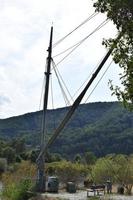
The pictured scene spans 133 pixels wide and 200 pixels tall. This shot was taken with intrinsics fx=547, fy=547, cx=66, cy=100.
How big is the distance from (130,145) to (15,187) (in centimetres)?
11800

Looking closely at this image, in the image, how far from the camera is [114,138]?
500 feet

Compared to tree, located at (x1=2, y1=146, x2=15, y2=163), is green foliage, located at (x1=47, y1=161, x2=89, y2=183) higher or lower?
lower

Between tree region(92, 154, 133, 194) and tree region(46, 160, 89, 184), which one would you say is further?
tree region(46, 160, 89, 184)

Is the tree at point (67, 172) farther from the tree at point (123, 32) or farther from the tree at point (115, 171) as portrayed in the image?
the tree at point (123, 32)

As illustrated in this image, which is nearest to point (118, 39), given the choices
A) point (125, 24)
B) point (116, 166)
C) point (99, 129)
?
point (125, 24)

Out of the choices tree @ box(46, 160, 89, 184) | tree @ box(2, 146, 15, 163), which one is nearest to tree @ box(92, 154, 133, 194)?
tree @ box(46, 160, 89, 184)

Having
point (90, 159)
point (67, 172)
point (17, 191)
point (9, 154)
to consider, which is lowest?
point (17, 191)

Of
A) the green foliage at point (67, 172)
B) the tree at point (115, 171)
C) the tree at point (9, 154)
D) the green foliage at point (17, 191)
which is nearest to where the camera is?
the green foliage at point (17, 191)

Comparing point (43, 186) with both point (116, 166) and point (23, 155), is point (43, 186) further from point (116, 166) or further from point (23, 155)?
point (23, 155)

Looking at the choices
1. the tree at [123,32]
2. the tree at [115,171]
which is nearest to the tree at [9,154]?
the tree at [115,171]

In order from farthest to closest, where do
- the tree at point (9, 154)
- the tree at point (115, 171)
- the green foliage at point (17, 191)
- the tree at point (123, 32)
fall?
the tree at point (9, 154) < the tree at point (115, 171) < the green foliage at point (17, 191) < the tree at point (123, 32)

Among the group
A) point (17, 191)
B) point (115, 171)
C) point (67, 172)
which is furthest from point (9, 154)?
point (17, 191)

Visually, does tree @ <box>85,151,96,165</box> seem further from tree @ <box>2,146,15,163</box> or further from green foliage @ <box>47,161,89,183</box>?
green foliage @ <box>47,161,89,183</box>

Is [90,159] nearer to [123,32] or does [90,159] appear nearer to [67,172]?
[67,172]
